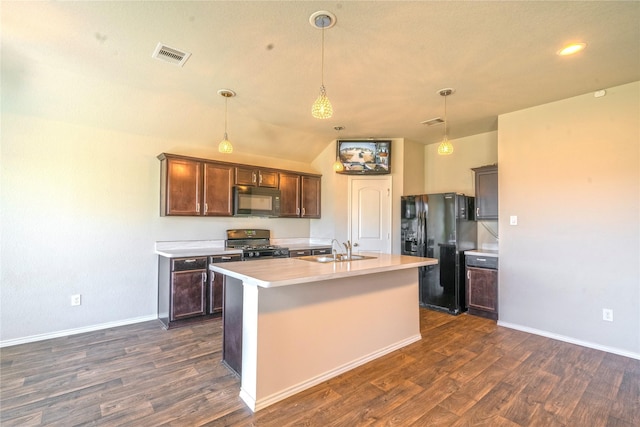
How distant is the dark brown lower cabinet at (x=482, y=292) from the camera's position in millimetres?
4016

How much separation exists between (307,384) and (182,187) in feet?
9.69

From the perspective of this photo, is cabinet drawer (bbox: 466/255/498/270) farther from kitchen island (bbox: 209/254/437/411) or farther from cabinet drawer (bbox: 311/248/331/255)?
cabinet drawer (bbox: 311/248/331/255)

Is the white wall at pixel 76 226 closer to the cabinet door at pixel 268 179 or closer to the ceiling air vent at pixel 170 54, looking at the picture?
the cabinet door at pixel 268 179

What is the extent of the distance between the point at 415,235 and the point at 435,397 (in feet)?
9.21

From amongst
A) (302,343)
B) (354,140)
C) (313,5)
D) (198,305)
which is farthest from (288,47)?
(198,305)

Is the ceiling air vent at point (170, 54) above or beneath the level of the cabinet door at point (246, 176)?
above

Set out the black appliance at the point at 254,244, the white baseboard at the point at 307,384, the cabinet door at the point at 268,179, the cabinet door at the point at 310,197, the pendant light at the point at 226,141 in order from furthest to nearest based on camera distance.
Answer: the cabinet door at the point at 310,197, the cabinet door at the point at 268,179, the black appliance at the point at 254,244, the pendant light at the point at 226,141, the white baseboard at the point at 307,384

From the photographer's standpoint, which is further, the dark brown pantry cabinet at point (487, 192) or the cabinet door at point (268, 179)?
the cabinet door at point (268, 179)

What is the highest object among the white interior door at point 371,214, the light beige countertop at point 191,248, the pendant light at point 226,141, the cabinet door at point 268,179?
the pendant light at point 226,141

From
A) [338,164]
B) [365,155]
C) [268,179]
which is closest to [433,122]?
[365,155]

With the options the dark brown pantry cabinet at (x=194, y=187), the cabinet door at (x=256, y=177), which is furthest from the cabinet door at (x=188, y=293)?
the cabinet door at (x=256, y=177)

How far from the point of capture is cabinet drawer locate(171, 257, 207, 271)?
368 cm

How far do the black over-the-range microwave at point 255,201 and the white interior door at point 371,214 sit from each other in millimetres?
1342

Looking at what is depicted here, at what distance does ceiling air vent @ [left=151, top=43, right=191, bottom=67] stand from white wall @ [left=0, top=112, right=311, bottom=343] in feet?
5.70
